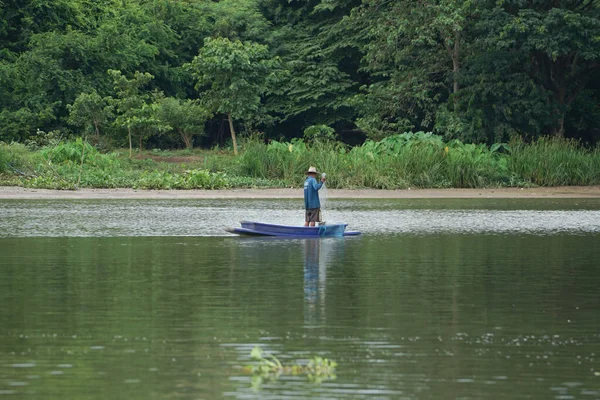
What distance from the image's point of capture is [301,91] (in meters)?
52.3

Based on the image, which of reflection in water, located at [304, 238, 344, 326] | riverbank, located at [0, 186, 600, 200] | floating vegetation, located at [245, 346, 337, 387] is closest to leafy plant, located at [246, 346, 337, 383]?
floating vegetation, located at [245, 346, 337, 387]

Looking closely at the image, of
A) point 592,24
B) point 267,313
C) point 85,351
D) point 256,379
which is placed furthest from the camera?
point 592,24

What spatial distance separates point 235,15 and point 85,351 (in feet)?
144

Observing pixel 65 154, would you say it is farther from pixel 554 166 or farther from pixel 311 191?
pixel 311 191

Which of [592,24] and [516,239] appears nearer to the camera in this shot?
[516,239]

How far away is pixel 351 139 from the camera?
55312 mm

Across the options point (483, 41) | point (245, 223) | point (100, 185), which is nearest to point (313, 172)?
point (245, 223)

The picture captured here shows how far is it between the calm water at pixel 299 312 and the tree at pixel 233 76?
24.9m

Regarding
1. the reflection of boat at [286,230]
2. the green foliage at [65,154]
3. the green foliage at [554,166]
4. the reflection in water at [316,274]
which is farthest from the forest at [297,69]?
the reflection in water at [316,274]

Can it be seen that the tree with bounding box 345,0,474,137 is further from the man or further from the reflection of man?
the reflection of man

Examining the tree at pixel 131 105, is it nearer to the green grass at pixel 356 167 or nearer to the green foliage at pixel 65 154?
the green grass at pixel 356 167

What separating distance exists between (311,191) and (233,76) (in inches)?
1094

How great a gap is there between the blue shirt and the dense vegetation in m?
16.0

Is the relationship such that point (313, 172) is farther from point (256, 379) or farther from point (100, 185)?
point (100, 185)
